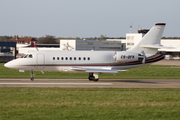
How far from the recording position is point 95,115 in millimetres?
13039

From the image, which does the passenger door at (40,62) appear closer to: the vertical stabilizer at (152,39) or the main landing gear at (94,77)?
the main landing gear at (94,77)

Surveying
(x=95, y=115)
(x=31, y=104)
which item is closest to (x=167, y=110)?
(x=95, y=115)

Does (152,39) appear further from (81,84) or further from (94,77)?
(81,84)

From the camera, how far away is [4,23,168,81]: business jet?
96.0 feet

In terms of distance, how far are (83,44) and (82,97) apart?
94.2 metres

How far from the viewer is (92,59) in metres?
30.0

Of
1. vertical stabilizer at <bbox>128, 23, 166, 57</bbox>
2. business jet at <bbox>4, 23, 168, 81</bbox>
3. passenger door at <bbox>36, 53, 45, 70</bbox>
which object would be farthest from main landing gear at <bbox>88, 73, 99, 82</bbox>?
passenger door at <bbox>36, 53, 45, 70</bbox>

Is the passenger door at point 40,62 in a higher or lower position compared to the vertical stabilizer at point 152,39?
lower

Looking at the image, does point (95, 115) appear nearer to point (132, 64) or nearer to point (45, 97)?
point (45, 97)

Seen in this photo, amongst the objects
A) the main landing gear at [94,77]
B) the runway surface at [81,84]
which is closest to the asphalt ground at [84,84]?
the runway surface at [81,84]

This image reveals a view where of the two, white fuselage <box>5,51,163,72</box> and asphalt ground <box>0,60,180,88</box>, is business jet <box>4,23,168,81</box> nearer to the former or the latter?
white fuselage <box>5,51,163,72</box>

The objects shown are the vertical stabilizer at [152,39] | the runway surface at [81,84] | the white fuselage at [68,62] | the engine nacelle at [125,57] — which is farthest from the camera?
the vertical stabilizer at [152,39]

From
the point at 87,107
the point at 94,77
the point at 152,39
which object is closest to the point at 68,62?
the point at 94,77

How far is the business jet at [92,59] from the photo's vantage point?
29.3 metres
